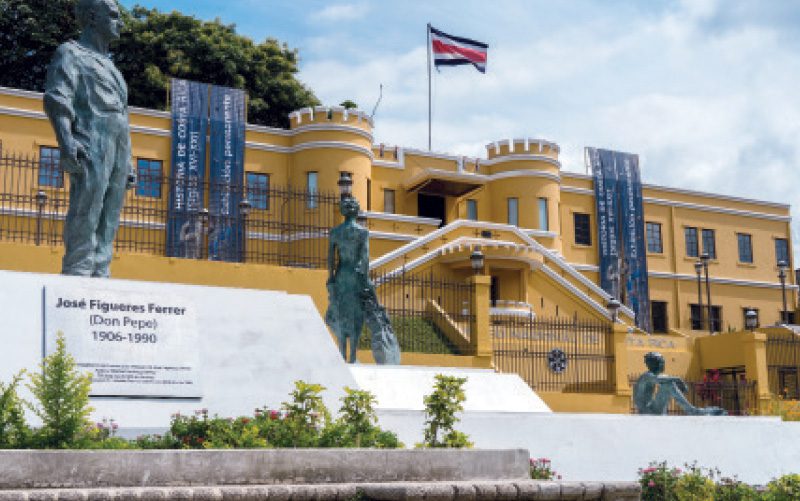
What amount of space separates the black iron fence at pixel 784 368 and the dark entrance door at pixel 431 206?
47.3ft

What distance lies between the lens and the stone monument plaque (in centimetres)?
809

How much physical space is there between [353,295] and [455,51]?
1011 inches

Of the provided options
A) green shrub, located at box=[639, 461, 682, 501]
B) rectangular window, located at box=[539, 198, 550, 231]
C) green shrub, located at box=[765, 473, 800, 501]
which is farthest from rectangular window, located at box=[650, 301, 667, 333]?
green shrub, located at box=[765, 473, 800, 501]

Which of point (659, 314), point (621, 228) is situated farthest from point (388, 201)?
point (659, 314)

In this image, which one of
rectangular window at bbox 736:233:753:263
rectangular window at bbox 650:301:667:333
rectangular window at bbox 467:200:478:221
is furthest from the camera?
rectangular window at bbox 736:233:753:263

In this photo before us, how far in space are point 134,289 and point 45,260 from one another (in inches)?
225

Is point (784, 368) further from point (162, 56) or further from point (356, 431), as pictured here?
point (162, 56)

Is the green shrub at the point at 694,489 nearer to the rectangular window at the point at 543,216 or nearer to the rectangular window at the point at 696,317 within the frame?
the rectangular window at the point at 543,216

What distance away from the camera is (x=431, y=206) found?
3800cm

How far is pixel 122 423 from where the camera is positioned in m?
7.81

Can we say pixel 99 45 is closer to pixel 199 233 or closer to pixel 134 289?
pixel 134 289

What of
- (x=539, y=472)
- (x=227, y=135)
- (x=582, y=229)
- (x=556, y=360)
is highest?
(x=227, y=135)

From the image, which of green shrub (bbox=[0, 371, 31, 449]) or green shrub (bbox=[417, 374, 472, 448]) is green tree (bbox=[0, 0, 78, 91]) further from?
green shrub (bbox=[0, 371, 31, 449])

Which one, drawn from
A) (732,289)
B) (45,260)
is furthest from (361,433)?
(732,289)
